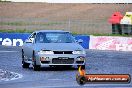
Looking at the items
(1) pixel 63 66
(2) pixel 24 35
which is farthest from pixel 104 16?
(1) pixel 63 66

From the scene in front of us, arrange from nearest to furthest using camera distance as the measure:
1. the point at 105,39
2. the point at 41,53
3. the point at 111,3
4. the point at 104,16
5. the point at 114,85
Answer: the point at 114,85
the point at 41,53
the point at 105,39
the point at 104,16
the point at 111,3

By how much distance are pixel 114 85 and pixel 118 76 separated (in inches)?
157

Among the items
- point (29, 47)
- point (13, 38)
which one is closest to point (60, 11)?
point (13, 38)

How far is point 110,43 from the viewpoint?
132 ft

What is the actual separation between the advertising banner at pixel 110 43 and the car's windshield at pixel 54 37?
48.4 ft

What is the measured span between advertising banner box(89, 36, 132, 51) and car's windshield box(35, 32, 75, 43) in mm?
14749

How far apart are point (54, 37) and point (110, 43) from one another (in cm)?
1581

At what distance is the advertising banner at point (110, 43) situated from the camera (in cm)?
3934

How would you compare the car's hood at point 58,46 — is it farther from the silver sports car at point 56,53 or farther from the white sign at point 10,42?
the white sign at point 10,42

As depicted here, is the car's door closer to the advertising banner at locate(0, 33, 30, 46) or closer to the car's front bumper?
the car's front bumper

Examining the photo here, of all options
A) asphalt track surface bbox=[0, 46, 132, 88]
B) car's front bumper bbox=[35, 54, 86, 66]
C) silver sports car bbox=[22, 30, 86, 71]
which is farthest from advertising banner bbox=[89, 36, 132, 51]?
car's front bumper bbox=[35, 54, 86, 66]

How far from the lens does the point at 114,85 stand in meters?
17.5

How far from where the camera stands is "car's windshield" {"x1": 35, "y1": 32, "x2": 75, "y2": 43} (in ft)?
79.7

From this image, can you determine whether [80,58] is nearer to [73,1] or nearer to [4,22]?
[4,22]
